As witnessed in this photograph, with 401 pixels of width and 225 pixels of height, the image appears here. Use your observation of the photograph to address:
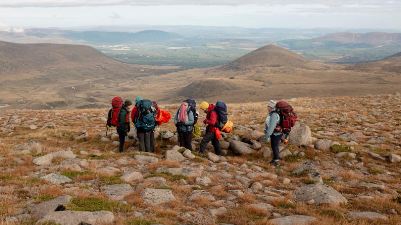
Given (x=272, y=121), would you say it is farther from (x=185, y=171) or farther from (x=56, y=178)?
(x=56, y=178)

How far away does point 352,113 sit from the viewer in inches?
993

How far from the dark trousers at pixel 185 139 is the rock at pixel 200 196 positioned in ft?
17.8

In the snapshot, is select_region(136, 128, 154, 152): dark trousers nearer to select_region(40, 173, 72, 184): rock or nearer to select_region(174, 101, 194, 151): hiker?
select_region(174, 101, 194, 151): hiker

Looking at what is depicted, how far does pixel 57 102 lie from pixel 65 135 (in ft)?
467

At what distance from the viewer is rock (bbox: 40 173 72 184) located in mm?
8991

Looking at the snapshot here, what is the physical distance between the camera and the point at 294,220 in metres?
6.95

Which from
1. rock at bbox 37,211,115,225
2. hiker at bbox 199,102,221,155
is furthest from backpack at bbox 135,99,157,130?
rock at bbox 37,211,115,225

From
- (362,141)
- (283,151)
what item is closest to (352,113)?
(362,141)

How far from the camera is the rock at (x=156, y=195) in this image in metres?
8.01

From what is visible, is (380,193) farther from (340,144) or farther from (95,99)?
(95,99)

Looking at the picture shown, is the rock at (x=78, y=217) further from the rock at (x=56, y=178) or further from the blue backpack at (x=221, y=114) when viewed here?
the blue backpack at (x=221, y=114)

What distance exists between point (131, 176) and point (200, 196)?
281 centimetres

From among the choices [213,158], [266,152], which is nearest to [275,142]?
[266,152]

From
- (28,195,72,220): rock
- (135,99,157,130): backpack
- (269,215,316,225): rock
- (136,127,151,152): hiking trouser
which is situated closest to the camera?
(28,195,72,220): rock
